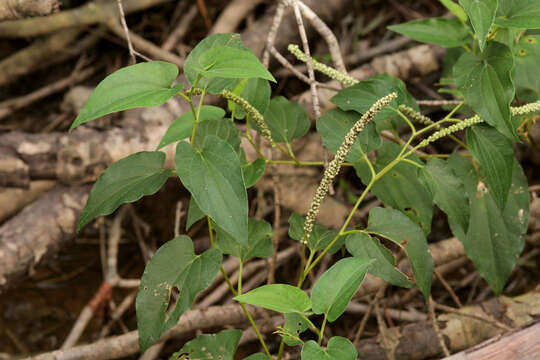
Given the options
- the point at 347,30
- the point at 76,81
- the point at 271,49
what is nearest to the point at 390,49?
the point at 347,30

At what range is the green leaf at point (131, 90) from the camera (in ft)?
2.92

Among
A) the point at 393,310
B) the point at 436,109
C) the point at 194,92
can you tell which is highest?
the point at 194,92

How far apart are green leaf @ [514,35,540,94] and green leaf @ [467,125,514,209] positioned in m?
0.36

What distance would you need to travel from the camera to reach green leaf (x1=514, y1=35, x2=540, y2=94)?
1438 mm

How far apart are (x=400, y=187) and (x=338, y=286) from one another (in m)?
0.49

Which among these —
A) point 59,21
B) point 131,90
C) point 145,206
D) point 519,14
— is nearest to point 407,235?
point 519,14

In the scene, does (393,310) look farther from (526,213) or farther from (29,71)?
(29,71)

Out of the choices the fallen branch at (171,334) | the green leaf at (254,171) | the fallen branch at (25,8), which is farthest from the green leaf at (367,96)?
the fallen branch at (25,8)

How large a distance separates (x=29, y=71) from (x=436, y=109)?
76.8 inches

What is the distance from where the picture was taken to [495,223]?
1415 mm

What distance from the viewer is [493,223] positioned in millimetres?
1415

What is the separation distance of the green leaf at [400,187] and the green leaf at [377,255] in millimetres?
196

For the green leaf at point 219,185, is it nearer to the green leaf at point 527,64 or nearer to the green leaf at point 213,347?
the green leaf at point 213,347

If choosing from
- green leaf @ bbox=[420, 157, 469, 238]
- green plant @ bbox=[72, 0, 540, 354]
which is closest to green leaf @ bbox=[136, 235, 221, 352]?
green plant @ bbox=[72, 0, 540, 354]
